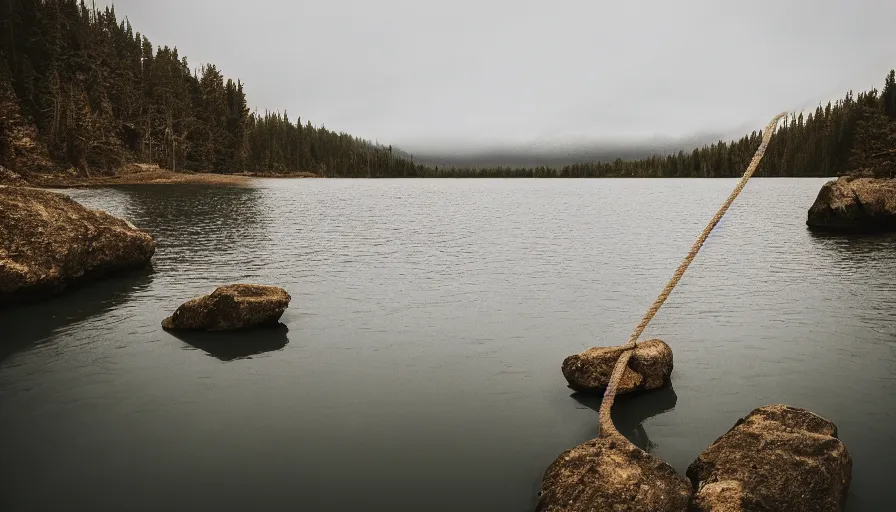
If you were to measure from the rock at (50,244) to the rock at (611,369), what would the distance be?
17.1 meters

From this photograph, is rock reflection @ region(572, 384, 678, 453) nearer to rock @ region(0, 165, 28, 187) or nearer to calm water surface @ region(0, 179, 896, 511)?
calm water surface @ region(0, 179, 896, 511)

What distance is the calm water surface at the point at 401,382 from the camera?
26.2 feet

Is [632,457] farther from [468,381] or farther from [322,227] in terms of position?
[322,227]

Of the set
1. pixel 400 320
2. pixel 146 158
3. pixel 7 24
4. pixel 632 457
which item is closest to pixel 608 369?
pixel 632 457

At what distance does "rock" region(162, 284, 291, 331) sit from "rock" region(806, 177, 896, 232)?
40360 millimetres

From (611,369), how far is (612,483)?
4.72m

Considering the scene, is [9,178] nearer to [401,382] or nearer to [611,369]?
[401,382]

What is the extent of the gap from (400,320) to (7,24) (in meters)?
118

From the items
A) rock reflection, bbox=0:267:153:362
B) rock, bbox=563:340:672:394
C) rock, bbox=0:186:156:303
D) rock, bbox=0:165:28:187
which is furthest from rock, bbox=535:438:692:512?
rock, bbox=0:165:28:187

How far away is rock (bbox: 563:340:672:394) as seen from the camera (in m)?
11.0

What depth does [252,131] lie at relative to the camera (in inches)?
Result: 7564

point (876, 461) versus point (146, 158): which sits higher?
point (146, 158)

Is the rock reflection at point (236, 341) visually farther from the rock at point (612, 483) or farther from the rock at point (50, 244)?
the rock at point (612, 483)

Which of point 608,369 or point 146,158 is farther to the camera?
point 146,158
